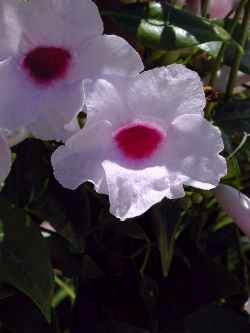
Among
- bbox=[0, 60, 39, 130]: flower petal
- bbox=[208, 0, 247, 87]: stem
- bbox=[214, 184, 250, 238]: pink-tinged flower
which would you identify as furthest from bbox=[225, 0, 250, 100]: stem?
bbox=[0, 60, 39, 130]: flower petal

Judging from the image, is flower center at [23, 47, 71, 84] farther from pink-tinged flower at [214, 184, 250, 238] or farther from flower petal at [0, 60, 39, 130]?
pink-tinged flower at [214, 184, 250, 238]

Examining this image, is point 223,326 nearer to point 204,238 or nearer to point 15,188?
point 204,238

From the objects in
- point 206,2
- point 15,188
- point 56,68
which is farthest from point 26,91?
point 206,2

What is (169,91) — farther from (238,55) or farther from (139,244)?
(139,244)

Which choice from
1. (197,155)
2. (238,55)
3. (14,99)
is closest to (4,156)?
(14,99)

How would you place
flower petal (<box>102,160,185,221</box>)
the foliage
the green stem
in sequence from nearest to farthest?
flower petal (<box>102,160,185,221</box>)
the foliage
the green stem

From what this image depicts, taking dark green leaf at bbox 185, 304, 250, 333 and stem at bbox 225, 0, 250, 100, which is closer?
stem at bbox 225, 0, 250, 100

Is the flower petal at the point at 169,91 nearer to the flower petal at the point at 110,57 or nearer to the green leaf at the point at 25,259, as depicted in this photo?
the flower petal at the point at 110,57

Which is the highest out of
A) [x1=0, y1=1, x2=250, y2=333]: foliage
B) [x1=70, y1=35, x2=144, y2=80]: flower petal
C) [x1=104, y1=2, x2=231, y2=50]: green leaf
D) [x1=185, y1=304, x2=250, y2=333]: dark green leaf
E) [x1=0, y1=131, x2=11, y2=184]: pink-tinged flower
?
[x1=70, y1=35, x2=144, y2=80]: flower petal
